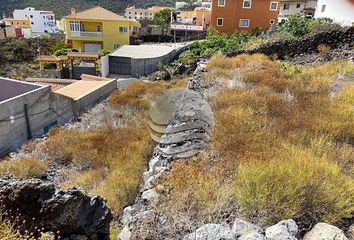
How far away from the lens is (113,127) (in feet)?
32.0

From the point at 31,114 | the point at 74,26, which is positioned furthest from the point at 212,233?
the point at 74,26

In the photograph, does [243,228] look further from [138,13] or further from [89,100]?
[138,13]

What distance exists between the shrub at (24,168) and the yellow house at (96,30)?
90.8 feet

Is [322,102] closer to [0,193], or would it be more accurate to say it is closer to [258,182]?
[258,182]

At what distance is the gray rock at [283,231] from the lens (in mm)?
2468

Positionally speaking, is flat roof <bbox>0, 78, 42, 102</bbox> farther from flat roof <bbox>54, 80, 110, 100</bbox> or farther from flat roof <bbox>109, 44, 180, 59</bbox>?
flat roof <bbox>109, 44, 180, 59</bbox>

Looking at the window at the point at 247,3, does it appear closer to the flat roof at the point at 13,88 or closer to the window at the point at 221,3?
the window at the point at 221,3

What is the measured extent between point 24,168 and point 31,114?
213 inches

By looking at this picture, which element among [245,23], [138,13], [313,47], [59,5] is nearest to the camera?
[313,47]

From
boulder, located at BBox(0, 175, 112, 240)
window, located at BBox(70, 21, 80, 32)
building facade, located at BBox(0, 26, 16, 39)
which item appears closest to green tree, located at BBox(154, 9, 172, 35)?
window, located at BBox(70, 21, 80, 32)

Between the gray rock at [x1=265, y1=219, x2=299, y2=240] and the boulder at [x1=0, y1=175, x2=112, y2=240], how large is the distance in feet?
6.14

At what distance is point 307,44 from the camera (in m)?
12.7

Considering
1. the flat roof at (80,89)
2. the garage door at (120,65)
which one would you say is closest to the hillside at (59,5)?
the garage door at (120,65)

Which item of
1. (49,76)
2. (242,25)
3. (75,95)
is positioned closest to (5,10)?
(49,76)
